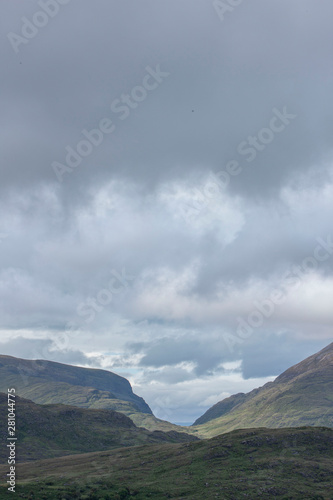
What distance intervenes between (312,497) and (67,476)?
7248cm

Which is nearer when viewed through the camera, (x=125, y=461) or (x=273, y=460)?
(x=273, y=460)

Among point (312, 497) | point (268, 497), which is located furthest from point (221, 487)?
point (312, 497)

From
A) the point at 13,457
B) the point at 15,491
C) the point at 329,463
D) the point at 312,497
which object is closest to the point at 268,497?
the point at 312,497

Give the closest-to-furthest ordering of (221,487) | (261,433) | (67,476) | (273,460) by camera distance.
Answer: (221,487)
(67,476)
(273,460)
(261,433)

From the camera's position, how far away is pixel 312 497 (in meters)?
108

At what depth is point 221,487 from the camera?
11438 centimetres

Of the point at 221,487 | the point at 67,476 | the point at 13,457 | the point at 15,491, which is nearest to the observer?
the point at 15,491

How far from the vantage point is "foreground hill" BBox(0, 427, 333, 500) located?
4299 inches

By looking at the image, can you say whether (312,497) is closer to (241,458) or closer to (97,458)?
(241,458)

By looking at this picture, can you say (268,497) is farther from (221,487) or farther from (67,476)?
(67,476)

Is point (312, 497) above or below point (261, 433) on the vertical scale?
below

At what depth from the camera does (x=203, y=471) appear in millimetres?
132250

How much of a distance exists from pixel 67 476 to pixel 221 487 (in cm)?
4841

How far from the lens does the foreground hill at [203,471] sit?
109 metres
